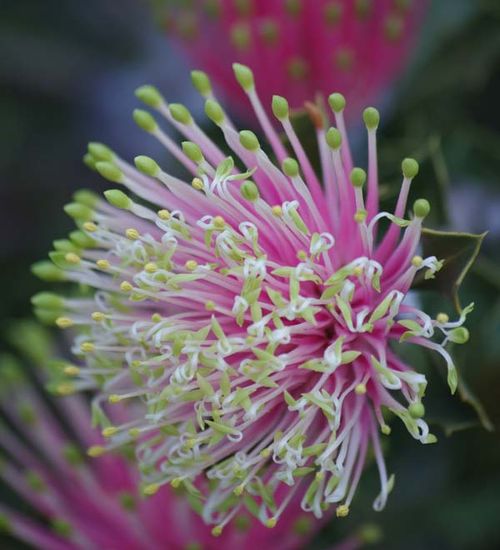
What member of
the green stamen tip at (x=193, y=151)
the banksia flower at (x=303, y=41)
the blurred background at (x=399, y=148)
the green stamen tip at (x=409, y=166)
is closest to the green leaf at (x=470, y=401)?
the blurred background at (x=399, y=148)

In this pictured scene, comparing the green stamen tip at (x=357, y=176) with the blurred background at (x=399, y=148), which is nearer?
the green stamen tip at (x=357, y=176)

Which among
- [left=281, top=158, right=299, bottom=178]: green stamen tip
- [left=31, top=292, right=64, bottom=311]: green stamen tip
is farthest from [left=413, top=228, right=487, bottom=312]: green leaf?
[left=31, top=292, right=64, bottom=311]: green stamen tip

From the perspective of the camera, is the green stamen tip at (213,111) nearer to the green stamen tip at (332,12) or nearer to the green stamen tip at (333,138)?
the green stamen tip at (333,138)

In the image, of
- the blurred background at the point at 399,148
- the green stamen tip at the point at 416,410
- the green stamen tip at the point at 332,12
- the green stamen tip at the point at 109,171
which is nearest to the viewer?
the green stamen tip at the point at 416,410

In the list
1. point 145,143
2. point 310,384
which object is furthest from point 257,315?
point 145,143

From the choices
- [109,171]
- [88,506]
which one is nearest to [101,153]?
[109,171]

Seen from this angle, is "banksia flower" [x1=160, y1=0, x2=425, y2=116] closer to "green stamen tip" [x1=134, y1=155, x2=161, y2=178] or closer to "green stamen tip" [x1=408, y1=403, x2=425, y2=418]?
"green stamen tip" [x1=134, y1=155, x2=161, y2=178]

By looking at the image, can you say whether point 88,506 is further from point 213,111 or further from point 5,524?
point 213,111
